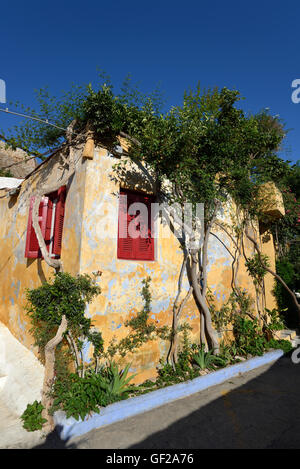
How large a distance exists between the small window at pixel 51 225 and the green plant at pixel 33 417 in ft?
8.19

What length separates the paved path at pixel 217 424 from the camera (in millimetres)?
2990

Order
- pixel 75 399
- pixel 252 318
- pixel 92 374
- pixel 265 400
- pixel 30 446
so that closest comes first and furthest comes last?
1. pixel 30 446
2. pixel 75 399
3. pixel 92 374
4. pixel 265 400
5. pixel 252 318

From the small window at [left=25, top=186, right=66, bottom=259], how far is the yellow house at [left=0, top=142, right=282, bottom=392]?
0.10 ft

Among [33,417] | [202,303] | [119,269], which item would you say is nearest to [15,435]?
[33,417]

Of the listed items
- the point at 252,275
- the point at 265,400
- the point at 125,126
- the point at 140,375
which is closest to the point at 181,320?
the point at 140,375

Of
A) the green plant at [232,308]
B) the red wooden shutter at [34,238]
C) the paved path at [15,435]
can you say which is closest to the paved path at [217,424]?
the paved path at [15,435]

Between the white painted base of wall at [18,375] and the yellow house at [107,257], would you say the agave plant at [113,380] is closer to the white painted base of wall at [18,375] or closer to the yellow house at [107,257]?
the yellow house at [107,257]

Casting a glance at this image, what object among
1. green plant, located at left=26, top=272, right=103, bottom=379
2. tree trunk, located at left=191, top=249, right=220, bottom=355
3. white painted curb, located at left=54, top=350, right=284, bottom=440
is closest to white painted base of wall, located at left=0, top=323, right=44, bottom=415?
green plant, located at left=26, top=272, right=103, bottom=379

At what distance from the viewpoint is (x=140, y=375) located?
448 centimetres

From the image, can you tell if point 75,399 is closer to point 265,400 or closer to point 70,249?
point 70,249

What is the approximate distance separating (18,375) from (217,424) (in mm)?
3628

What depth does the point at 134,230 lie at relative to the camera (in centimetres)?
497

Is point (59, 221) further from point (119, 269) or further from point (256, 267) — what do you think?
point (256, 267)
